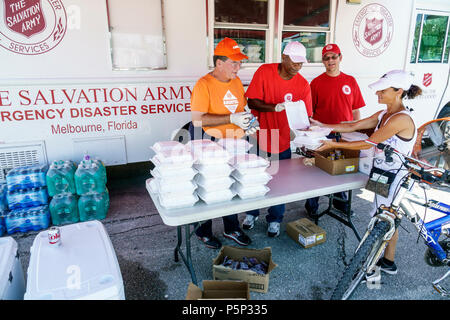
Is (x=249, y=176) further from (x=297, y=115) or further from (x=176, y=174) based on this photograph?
(x=297, y=115)

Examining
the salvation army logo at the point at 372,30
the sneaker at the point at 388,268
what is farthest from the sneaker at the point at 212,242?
the salvation army logo at the point at 372,30

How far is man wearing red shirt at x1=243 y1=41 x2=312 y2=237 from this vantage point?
296 centimetres

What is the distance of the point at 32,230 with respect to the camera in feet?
11.1

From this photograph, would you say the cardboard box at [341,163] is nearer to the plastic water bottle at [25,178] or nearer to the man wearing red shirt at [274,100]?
the man wearing red shirt at [274,100]

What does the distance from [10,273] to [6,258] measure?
85 mm

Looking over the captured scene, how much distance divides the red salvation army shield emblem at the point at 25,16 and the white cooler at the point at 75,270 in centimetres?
239

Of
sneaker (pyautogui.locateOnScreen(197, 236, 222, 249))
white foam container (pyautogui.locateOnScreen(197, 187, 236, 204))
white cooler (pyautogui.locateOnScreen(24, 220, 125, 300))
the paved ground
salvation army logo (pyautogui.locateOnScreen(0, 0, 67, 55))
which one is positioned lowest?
the paved ground

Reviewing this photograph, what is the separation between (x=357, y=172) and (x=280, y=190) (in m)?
0.81

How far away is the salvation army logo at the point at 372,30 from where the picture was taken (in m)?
4.54

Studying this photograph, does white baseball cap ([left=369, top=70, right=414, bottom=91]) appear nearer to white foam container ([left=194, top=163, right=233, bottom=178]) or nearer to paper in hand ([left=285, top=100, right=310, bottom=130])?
paper in hand ([left=285, top=100, right=310, bottom=130])

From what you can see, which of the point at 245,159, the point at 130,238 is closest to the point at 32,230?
the point at 130,238

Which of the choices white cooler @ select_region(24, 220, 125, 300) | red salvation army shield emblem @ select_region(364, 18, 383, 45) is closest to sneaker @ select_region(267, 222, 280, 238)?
white cooler @ select_region(24, 220, 125, 300)

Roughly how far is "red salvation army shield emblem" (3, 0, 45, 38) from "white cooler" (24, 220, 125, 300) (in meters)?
2.39
